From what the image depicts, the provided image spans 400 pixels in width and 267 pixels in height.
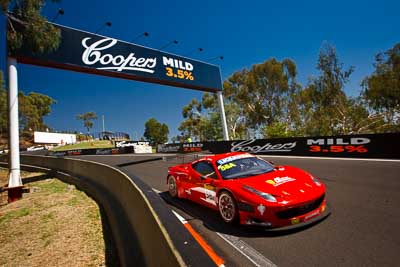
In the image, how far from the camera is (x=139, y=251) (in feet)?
11.7

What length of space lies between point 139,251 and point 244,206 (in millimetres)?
1801

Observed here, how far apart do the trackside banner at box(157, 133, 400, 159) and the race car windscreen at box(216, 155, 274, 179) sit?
9.11 metres

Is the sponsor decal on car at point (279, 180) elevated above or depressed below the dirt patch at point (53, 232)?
above

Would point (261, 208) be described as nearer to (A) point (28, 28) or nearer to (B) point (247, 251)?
(B) point (247, 251)

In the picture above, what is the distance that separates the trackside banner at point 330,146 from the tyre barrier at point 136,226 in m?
11.3

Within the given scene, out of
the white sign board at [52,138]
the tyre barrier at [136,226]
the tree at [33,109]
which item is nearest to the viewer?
the tyre barrier at [136,226]

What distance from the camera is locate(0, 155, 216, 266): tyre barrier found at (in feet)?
7.96

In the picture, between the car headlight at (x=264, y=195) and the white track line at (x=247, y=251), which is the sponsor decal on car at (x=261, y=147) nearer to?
the car headlight at (x=264, y=195)

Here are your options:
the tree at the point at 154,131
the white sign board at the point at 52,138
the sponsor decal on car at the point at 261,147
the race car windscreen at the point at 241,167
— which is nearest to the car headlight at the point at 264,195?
the race car windscreen at the point at 241,167

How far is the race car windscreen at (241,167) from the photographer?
17.0 ft

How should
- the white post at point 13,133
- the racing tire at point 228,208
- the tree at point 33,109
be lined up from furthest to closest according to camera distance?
the tree at point 33,109 < the white post at point 13,133 < the racing tire at point 228,208

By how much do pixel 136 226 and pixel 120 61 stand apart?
48.3 feet

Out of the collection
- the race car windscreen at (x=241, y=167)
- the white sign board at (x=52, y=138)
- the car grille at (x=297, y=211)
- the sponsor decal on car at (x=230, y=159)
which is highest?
the white sign board at (x=52, y=138)

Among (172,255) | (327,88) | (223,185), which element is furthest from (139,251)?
(327,88)
